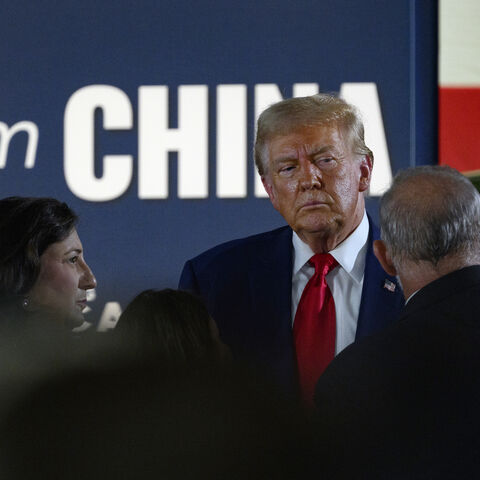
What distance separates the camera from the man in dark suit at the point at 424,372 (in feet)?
3.59

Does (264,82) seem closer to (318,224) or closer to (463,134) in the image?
(463,134)

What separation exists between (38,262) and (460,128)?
1.55 metres

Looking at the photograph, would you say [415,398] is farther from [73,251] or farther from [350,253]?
[73,251]

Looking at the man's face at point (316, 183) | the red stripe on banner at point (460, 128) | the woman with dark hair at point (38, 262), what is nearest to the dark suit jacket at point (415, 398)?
the man's face at point (316, 183)

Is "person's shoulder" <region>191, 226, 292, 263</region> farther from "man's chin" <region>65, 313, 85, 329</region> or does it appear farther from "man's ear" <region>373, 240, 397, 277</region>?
"man's ear" <region>373, 240, 397, 277</region>

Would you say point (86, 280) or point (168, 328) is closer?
point (168, 328)

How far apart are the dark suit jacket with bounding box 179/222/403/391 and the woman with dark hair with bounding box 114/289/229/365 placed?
1.52 feet

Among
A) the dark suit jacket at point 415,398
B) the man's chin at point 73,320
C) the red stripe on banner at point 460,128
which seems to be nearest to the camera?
the dark suit jacket at point 415,398

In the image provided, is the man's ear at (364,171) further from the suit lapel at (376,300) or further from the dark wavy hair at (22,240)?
the dark wavy hair at (22,240)

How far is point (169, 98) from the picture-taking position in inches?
110

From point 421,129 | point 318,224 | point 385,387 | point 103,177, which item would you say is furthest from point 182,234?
point 385,387

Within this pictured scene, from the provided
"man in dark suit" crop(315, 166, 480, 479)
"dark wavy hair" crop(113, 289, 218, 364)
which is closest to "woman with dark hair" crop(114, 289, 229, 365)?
"dark wavy hair" crop(113, 289, 218, 364)

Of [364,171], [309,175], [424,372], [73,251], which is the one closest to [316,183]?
[309,175]

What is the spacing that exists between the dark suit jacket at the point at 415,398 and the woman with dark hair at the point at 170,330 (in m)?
0.20
